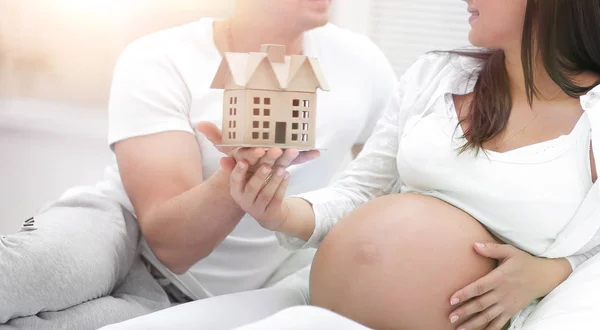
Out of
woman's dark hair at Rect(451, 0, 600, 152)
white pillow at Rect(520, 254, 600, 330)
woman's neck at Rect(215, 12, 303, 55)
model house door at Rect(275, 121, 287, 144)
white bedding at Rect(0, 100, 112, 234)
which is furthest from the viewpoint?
white bedding at Rect(0, 100, 112, 234)

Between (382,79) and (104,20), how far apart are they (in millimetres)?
1562

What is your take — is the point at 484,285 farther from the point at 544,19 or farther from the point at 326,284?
the point at 544,19

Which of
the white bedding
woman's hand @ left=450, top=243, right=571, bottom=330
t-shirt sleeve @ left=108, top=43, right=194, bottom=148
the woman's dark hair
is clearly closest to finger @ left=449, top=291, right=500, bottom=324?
woman's hand @ left=450, top=243, right=571, bottom=330

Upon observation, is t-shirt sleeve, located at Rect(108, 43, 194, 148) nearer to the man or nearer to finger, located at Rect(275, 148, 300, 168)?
the man

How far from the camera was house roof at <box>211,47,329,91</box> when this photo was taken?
1.07 meters

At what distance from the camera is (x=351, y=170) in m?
1.43

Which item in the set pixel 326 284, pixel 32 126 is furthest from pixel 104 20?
pixel 326 284

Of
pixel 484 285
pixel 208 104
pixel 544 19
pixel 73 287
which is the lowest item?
pixel 73 287

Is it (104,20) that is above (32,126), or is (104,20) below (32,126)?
above

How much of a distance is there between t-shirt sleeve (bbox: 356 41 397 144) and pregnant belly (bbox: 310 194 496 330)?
0.57 meters

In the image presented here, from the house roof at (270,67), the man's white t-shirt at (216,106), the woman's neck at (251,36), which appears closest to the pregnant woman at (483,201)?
the house roof at (270,67)

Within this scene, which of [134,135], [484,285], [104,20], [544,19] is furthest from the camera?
[104,20]

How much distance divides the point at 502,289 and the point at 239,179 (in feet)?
1.44

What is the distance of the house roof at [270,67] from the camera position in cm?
107
